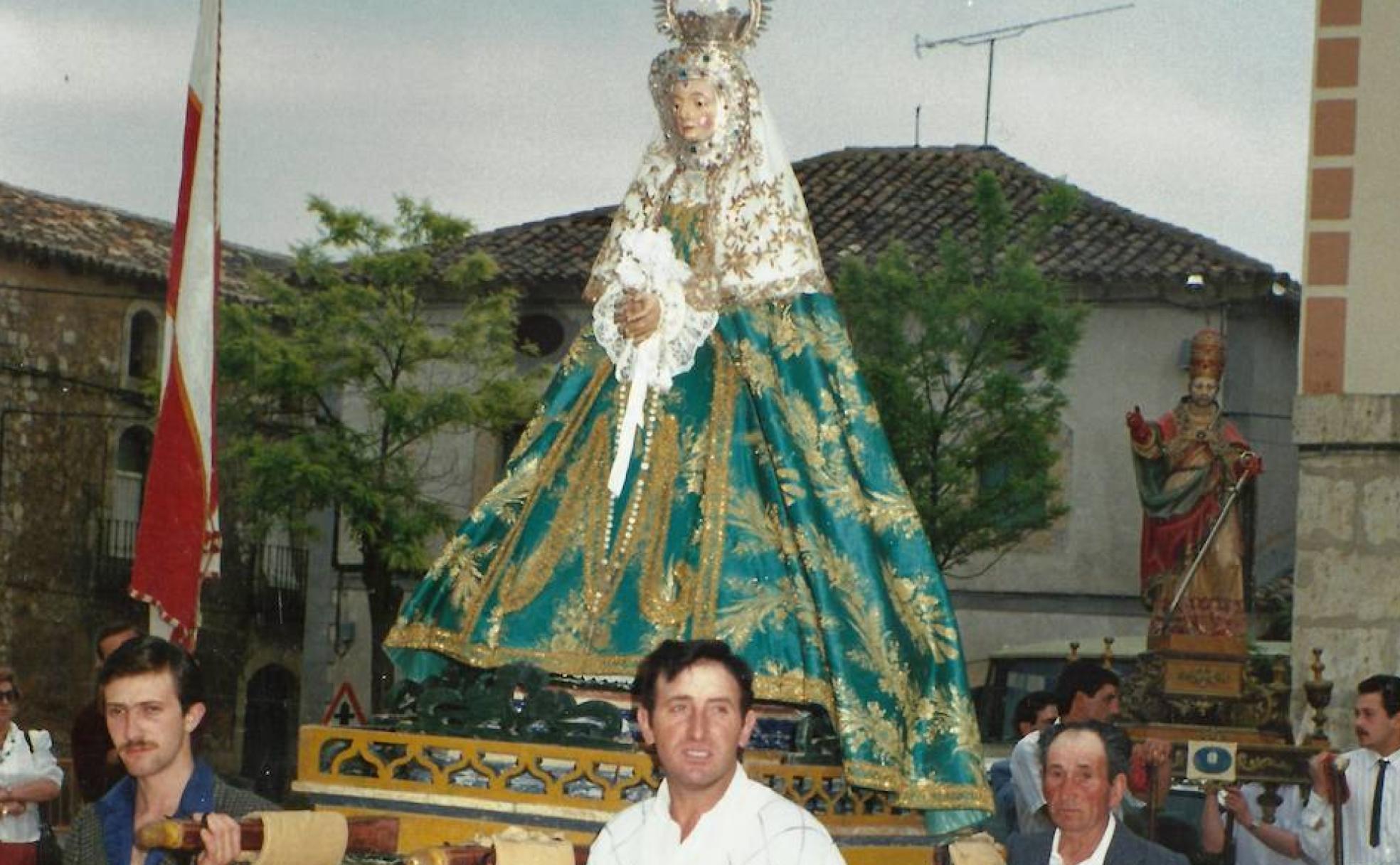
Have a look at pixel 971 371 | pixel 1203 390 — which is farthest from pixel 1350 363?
pixel 971 371

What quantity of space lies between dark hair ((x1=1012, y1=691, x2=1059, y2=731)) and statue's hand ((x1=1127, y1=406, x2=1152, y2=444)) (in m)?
4.67

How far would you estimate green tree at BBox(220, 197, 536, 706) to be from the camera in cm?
2525

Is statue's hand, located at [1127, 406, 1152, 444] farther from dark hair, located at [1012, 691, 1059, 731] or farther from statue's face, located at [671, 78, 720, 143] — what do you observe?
statue's face, located at [671, 78, 720, 143]

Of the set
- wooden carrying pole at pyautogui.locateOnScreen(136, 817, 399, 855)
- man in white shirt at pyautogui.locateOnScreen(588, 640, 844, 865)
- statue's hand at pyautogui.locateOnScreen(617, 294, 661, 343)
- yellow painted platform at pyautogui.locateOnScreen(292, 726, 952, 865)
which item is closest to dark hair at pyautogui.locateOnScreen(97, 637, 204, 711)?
wooden carrying pole at pyautogui.locateOnScreen(136, 817, 399, 855)

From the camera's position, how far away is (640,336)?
24.3 feet

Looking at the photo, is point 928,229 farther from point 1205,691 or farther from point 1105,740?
point 1105,740

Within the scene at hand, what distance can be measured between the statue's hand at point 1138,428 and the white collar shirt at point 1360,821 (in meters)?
6.69

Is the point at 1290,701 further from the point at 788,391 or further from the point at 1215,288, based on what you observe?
the point at 1215,288

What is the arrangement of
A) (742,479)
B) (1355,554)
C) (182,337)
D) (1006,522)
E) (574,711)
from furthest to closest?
(1006,522) < (1355,554) < (182,337) < (742,479) < (574,711)

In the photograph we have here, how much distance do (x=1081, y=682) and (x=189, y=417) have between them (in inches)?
127

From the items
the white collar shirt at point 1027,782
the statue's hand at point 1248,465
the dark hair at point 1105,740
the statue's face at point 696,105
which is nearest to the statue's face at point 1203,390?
the statue's hand at point 1248,465

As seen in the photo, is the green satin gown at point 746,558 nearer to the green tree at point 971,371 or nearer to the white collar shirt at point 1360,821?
the white collar shirt at point 1360,821

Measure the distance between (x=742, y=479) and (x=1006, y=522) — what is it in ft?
52.1

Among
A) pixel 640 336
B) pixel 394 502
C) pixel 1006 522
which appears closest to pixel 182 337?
pixel 640 336
